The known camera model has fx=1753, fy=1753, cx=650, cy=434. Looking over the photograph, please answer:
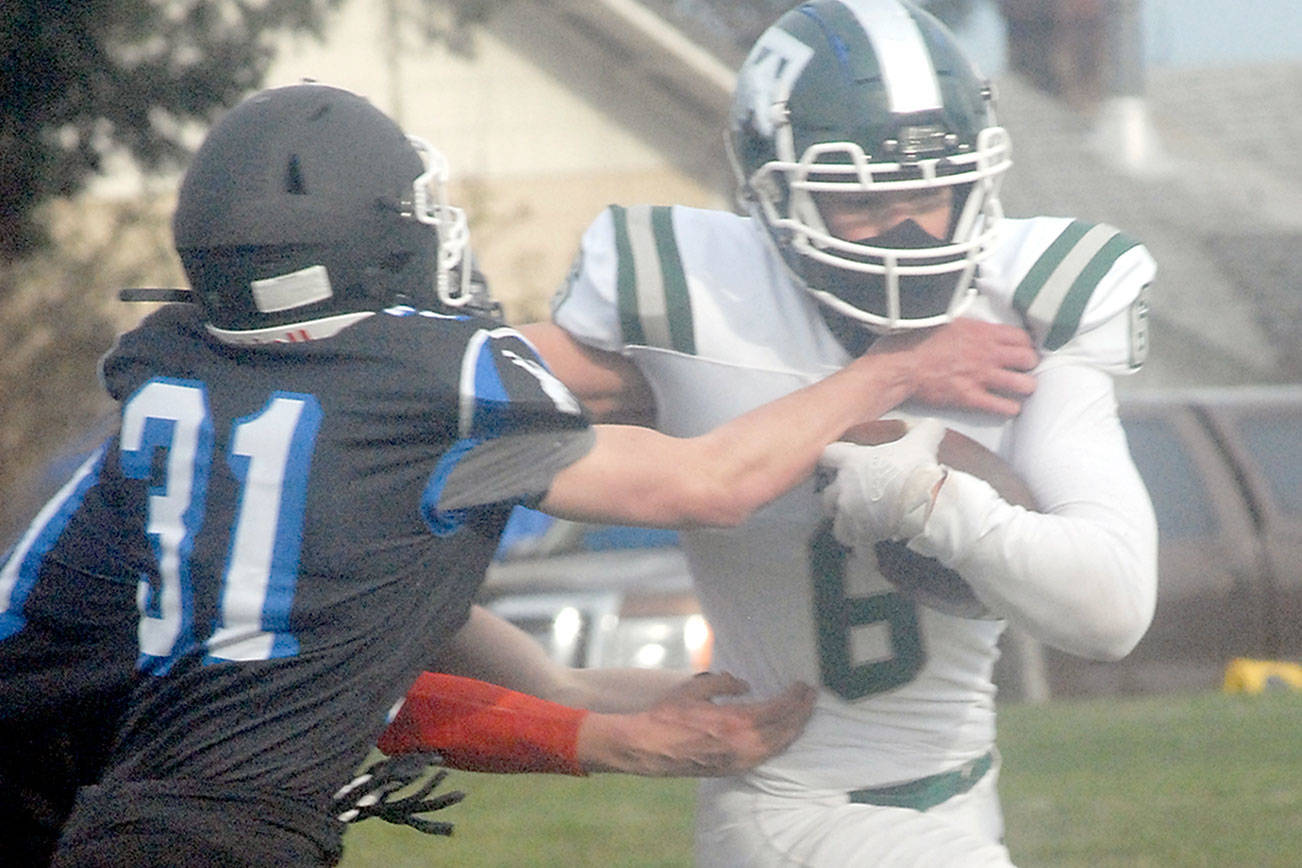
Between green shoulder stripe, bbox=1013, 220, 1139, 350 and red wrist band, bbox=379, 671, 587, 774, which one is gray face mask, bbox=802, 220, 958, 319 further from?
red wrist band, bbox=379, 671, 587, 774

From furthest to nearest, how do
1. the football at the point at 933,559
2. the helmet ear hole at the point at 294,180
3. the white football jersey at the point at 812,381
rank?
the white football jersey at the point at 812,381, the football at the point at 933,559, the helmet ear hole at the point at 294,180

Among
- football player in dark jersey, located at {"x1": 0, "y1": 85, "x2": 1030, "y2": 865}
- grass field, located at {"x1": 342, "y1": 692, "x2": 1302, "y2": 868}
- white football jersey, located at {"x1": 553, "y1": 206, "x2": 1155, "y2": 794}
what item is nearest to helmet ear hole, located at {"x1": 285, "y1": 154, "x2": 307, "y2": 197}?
football player in dark jersey, located at {"x1": 0, "y1": 85, "x2": 1030, "y2": 865}

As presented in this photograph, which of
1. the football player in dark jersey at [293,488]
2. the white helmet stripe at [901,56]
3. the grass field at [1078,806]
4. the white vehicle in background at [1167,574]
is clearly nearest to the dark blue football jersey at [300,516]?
the football player in dark jersey at [293,488]

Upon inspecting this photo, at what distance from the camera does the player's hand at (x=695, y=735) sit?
2.37m

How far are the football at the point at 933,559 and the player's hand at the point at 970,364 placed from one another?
61 mm

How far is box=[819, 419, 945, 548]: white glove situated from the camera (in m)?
2.14

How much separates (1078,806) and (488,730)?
→ 3014 millimetres

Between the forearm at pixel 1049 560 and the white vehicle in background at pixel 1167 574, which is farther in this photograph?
the white vehicle in background at pixel 1167 574

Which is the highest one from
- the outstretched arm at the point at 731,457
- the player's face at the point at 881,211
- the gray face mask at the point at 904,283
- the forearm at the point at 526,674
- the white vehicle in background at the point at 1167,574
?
the player's face at the point at 881,211

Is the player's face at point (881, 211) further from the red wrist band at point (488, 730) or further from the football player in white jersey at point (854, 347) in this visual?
the red wrist band at point (488, 730)

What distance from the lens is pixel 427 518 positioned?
2.13m

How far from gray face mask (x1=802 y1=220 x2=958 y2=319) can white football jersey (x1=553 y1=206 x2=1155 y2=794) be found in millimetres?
127

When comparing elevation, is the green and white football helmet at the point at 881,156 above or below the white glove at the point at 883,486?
above

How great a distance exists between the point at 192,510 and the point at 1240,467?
6.21 m
